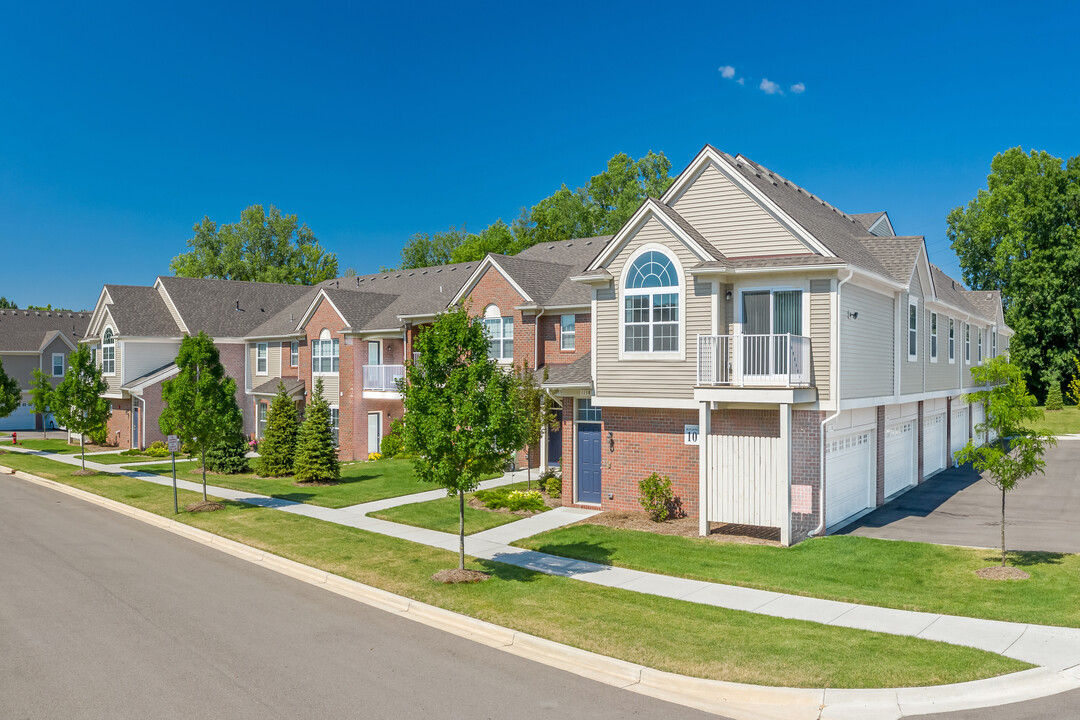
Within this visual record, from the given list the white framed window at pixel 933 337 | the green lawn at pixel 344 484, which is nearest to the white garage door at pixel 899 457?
the white framed window at pixel 933 337

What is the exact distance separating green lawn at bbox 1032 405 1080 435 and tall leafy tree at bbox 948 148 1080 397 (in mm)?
3198

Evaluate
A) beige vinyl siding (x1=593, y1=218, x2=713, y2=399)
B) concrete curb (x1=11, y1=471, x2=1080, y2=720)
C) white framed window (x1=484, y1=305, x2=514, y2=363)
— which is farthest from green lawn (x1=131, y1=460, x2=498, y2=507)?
concrete curb (x1=11, y1=471, x2=1080, y2=720)

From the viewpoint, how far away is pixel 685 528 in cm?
Answer: 1814

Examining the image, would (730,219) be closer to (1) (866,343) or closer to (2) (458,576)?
(1) (866,343)

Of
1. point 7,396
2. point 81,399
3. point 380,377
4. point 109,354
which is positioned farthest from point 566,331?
point 7,396

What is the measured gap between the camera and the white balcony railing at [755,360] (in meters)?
17.0

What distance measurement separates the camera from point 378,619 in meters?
12.1

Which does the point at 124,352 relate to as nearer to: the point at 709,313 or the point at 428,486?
the point at 428,486

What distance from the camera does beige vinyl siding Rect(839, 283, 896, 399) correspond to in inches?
690

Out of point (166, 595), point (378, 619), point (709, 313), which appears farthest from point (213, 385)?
point (709, 313)

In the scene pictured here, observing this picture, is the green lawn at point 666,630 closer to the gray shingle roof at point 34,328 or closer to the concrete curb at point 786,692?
the concrete curb at point 786,692

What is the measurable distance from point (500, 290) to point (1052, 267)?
43.7m

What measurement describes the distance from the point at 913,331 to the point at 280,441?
23220 mm

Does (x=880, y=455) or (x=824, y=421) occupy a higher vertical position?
(x=824, y=421)
